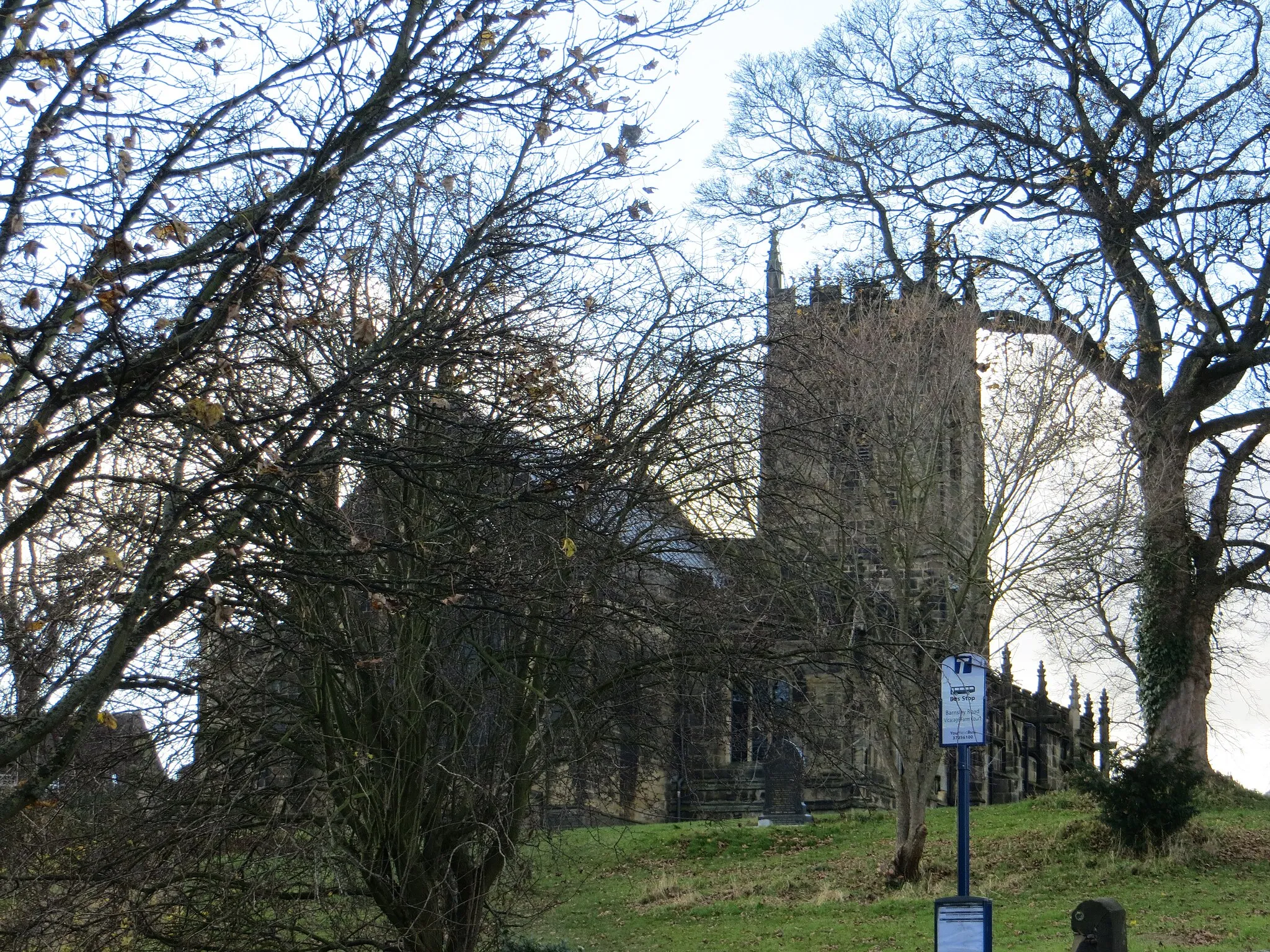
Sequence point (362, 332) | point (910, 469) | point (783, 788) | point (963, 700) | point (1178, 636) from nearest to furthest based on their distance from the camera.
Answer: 1. point (362, 332)
2. point (963, 700)
3. point (910, 469)
4. point (1178, 636)
5. point (783, 788)

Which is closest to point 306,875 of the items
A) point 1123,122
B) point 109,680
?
point 109,680

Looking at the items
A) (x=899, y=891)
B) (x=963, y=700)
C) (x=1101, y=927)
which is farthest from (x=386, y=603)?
(x=899, y=891)

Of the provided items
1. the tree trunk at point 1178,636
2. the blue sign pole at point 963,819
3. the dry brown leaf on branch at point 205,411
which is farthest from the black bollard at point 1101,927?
the tree trunk at point 1178,636

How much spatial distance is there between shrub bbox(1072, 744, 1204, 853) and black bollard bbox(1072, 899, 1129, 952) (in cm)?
1134

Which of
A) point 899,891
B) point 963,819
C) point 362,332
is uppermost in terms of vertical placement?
point 362,332

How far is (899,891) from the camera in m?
19.8

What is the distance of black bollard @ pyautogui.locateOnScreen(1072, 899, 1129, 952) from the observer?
9281mm

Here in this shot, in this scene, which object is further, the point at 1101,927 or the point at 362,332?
the point at 1101,927

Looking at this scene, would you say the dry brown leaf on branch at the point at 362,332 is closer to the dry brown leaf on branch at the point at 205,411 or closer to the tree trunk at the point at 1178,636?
the dry brown leaf on branch at the point at 205,411

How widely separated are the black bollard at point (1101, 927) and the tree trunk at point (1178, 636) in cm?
1592

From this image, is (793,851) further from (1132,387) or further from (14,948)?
(14,948)

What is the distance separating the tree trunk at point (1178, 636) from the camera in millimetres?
24734

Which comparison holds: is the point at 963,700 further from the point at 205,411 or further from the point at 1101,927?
the point at 205,411

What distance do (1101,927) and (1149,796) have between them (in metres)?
11.8
